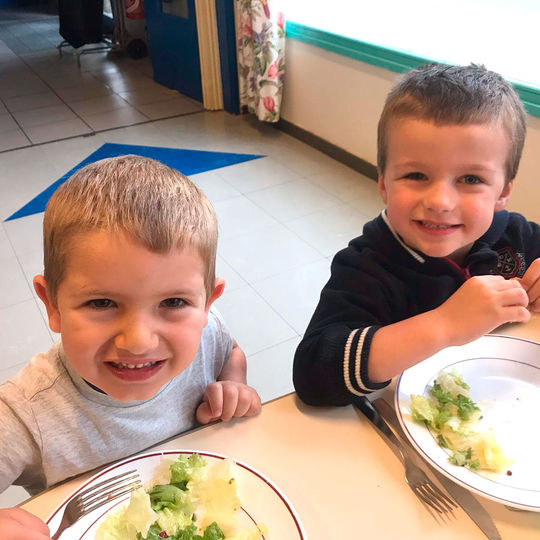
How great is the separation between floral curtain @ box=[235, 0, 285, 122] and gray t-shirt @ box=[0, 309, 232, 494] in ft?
9.46

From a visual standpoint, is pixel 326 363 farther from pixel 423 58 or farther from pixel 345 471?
pixel 423 58

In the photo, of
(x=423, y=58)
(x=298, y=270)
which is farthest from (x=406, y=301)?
(x=423, y=58)

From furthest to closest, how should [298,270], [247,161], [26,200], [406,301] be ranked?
1. [247,161]
2. [26,200]
3. [298,270]
4. [406,301]

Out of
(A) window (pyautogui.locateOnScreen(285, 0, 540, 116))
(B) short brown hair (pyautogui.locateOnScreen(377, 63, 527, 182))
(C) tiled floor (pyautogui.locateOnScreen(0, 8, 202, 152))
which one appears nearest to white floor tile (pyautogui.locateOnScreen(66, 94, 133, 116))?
(C) tiled floor (pyautogui.locateOnScreen(0, 8, 202, 152))

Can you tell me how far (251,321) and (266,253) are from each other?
48 centimetres

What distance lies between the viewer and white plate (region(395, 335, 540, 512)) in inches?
24.4

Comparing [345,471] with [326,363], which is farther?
[326,363]

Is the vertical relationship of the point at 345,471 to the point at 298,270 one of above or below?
above

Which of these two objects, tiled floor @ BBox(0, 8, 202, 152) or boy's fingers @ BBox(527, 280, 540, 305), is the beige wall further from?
boy's fingers @ BBox(527, 280, 540, 305)

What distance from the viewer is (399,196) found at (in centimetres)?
88

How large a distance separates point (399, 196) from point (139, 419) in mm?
546

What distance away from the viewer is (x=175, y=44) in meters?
4.37

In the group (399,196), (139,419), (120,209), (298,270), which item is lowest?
(298,270)

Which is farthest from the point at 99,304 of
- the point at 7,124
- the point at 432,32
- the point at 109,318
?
the point at 7,124
